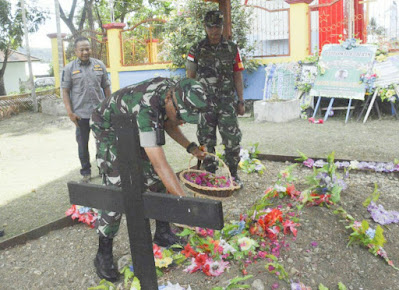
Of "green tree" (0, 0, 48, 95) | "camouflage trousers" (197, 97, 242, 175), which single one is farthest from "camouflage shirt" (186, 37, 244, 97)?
"green tree" (0, 0, 48, 95)

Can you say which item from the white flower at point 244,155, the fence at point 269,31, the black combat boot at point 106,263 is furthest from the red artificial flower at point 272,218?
the fence at point 269,31

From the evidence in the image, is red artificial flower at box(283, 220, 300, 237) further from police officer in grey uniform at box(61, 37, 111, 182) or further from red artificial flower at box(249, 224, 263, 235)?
police officer in grey uniform at box(61, 37, 111, 182)

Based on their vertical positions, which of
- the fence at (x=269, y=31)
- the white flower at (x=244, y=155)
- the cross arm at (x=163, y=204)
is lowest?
the white flower at (x=244, y=155)

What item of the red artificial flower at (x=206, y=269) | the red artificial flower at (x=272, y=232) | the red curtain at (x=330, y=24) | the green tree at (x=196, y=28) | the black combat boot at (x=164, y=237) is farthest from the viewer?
the green tree at (x=196, y=28)

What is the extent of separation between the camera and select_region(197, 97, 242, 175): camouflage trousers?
423 centimetres

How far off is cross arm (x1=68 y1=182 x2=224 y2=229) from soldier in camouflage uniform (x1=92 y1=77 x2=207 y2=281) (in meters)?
0.41

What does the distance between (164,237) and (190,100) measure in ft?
4.17

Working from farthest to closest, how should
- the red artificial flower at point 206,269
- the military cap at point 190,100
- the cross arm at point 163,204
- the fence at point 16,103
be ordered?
the fence at point 16,103, the red artificial flower at point 206,269, the military cap at point 190,100, the cross arm at point 163,204

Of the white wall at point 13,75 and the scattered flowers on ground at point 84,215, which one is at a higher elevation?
the white wall at point 13,75

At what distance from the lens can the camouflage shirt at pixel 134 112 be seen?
235 centimetres

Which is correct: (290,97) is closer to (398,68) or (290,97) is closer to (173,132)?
(398,68)

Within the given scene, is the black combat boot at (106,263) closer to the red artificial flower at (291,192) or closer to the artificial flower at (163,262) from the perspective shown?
the artificial flower at (163,262)

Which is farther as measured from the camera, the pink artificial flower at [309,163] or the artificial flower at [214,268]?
Result: the pink artificial flower at [309,163]

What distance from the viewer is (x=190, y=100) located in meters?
2.26
